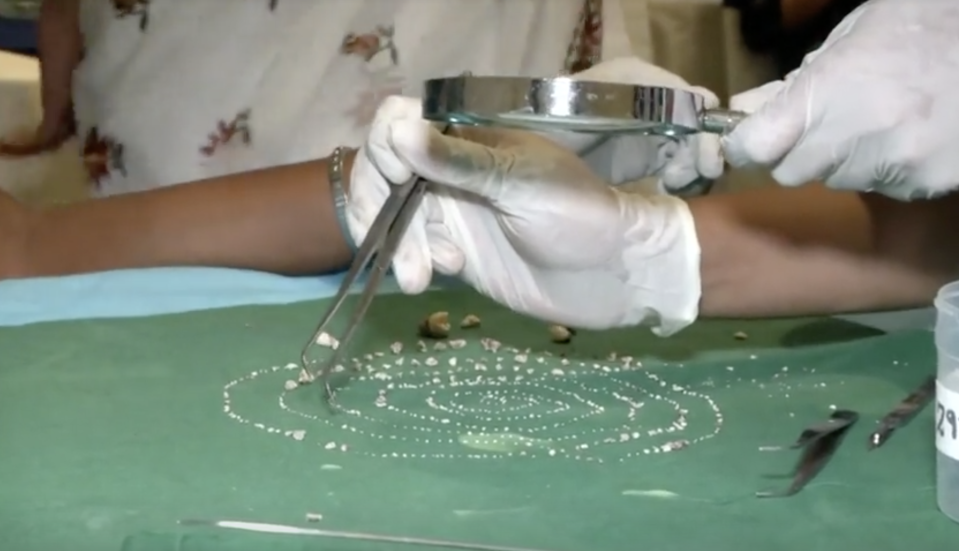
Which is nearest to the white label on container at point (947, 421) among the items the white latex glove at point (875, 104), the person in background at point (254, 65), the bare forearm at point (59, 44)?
the white latex glove at point (875, 104)

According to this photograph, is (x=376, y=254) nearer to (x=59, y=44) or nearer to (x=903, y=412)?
(x=903, y=412)

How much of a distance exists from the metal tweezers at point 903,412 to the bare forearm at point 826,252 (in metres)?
0.12

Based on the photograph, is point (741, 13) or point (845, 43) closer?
point (845, 43)

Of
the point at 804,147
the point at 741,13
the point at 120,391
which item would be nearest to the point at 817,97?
the point at 804,147

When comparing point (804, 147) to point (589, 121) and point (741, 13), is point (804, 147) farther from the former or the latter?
point (741, 13)

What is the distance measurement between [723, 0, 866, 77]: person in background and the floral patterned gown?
0.31m

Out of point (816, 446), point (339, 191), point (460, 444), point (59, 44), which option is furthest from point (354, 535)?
point (59, 44)

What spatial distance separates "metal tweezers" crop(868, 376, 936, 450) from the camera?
1.76 ft

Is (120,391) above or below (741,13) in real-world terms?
below

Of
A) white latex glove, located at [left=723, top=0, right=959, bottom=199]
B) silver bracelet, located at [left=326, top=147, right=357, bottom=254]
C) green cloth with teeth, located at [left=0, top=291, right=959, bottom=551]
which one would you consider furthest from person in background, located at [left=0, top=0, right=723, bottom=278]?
white latex glove, located at [left=723, top=0, right=959, bottom=199]

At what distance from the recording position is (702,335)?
761 mm

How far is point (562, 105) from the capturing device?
46cm

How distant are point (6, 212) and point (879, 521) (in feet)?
2.15

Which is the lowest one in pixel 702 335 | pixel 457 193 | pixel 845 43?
pixel 702 335
